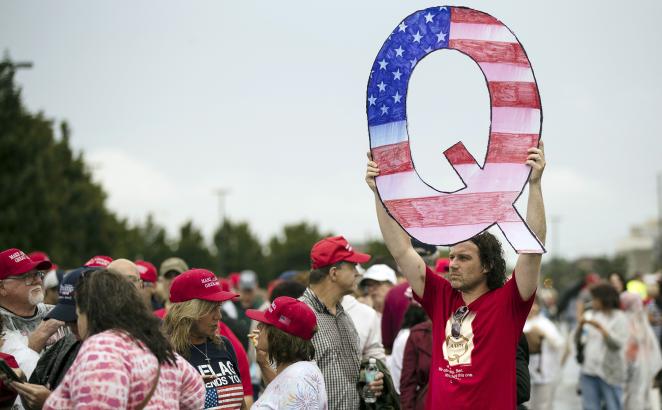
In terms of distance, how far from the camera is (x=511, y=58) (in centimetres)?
457

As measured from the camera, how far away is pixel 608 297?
37.9 feet

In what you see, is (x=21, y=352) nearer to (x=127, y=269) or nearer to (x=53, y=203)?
(x=127, y=269)

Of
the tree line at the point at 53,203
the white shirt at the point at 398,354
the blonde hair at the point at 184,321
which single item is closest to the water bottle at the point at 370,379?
the blonde hair at the point at 184,321

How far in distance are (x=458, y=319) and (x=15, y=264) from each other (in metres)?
2.84

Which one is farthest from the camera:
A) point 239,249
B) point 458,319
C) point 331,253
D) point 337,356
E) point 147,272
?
point 239,249

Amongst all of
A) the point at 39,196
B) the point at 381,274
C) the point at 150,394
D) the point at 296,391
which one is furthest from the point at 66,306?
the point at 39,196

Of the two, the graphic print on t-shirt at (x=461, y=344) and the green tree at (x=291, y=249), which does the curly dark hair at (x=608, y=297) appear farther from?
the green tree at (x=291, y=249)

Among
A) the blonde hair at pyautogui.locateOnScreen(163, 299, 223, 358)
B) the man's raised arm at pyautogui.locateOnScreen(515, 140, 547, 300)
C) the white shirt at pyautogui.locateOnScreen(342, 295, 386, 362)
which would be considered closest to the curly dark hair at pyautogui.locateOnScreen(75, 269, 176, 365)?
the blonde hair at pyautogui.locateOnScreen(163, 299, 223, 358)

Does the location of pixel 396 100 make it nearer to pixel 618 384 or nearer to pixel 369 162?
pixel 369 162

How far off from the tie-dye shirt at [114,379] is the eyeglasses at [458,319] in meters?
1.57

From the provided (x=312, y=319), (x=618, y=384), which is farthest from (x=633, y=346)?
(x=312, y=319)

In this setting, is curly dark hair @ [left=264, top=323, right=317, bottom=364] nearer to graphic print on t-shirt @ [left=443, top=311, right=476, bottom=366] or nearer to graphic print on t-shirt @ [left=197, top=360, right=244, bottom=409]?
graphic print on t-shirt @ [left=197, top=360, right=244, bottom=409]

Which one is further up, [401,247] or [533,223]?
[533,223]

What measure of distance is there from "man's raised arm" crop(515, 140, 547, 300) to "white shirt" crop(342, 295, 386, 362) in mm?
2412
